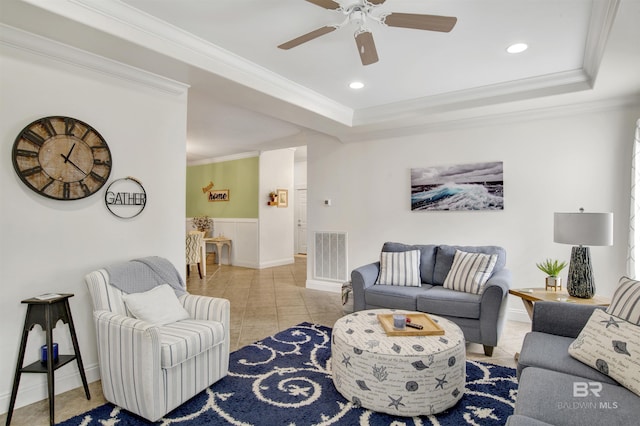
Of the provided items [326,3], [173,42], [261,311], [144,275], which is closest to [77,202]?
[144,275]

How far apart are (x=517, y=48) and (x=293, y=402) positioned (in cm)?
322

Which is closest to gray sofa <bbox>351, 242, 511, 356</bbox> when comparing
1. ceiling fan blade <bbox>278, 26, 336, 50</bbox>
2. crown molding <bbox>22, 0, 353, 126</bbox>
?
crown molding <bbox>22, 0, 353, 126</bbox>

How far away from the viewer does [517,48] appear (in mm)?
2910

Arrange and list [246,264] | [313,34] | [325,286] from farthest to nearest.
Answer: [246,264] → [325,286] → [313,34]

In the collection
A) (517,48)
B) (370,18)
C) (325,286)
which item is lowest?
(325,286)

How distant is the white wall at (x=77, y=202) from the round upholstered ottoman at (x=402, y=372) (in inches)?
75.3

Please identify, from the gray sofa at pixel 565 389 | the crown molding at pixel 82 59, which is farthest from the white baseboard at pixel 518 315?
the crown molding at pixel 82 59

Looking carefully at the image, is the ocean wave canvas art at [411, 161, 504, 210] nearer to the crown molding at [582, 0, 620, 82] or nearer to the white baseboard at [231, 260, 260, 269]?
the crown molding at [582, 0, 620, 82]

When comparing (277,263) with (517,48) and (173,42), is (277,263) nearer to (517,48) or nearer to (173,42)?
(173,42)

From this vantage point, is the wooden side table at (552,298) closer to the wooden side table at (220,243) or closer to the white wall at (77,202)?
the white wall at (77,202)

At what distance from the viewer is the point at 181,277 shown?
3.08m

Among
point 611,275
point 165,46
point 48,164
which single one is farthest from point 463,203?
point 48,164

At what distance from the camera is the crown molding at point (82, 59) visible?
2.29 metres

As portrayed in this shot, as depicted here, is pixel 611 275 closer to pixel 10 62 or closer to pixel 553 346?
pixel 553 346
